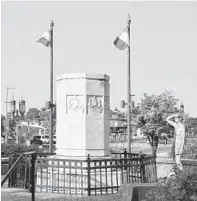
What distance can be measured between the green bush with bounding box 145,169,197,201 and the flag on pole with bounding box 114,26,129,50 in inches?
528

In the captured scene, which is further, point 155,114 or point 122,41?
point 155,114

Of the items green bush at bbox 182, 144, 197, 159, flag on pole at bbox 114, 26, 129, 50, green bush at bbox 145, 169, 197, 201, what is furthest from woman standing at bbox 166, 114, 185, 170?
flag on pole at bbox 114, 26, 129, 50

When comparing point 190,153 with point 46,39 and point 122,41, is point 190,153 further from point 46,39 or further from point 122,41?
point 46,39

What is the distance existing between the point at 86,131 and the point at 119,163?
57.4 inches

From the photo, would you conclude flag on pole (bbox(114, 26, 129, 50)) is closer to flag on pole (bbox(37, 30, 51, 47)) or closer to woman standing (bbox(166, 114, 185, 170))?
flag on pole (bbox(37, 30, 51, 47))

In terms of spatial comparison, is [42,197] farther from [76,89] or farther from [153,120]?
[153,120]

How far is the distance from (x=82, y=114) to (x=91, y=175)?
6.08 ft

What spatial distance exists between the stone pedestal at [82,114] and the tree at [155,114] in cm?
1865

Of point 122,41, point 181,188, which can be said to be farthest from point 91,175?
Answer: point 122,41

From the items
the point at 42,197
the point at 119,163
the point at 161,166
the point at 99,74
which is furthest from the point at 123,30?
the point at 42,197

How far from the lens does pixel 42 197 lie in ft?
34.6

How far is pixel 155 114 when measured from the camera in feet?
107

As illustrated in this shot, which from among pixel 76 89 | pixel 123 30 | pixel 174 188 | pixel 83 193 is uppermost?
pixel 123 30

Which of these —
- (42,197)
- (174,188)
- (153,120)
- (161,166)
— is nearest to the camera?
(174,188)
